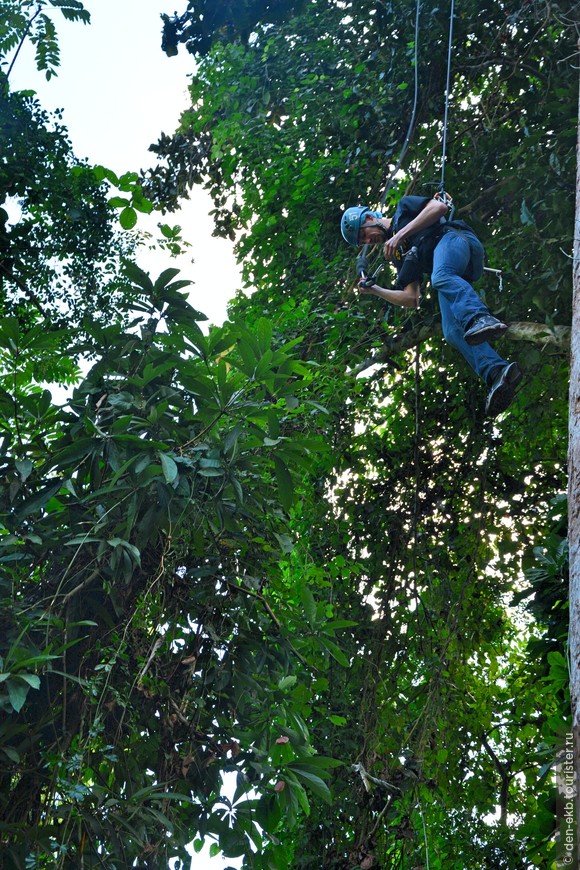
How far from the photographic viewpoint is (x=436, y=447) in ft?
20.4

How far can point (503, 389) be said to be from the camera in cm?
357

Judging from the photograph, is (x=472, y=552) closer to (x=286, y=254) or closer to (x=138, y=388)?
(x=286, y=254)

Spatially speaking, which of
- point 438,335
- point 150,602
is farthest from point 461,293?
point 438,335

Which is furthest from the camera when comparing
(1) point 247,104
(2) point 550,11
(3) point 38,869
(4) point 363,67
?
(1) point 247,104

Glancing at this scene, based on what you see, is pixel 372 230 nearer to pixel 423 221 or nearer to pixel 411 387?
pixel 423 221

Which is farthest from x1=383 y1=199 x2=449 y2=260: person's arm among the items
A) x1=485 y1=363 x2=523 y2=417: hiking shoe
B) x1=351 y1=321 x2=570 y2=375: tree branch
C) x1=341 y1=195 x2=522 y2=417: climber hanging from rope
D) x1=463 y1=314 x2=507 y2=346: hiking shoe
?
x1=351 y1=321 x2=570 y2=375: tree branch

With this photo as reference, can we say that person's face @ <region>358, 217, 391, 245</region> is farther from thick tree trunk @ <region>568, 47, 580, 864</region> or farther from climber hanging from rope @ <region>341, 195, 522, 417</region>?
thick tree trunk @ <region>568, 47, 580, 864</region>

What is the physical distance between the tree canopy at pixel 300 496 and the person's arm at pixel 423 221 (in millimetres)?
608

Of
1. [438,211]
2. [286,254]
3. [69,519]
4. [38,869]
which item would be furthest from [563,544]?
[286,254]

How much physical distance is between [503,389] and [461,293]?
19.8 inches

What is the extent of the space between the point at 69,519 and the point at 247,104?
4230 millimetres

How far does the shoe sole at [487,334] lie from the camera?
12.0ft

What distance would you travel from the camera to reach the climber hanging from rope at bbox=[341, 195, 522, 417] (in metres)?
3.67

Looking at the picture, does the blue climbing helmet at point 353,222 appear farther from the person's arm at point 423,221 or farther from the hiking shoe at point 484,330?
the hiking shoe at point 484,330
